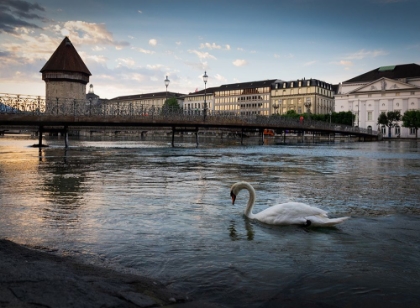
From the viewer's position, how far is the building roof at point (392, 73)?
408 ft

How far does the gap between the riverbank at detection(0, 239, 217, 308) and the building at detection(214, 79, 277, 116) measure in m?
157

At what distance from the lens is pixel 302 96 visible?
508 feet

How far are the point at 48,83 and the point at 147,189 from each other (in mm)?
91775

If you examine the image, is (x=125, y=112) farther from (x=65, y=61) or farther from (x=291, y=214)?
(x=65, y=61)

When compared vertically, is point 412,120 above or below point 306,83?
below

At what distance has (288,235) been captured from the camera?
21.1ft

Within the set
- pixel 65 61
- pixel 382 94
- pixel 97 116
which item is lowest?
pixel 97 116

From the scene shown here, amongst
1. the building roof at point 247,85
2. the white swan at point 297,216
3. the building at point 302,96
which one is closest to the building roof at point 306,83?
the building at point 302,96

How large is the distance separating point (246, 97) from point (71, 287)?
167m

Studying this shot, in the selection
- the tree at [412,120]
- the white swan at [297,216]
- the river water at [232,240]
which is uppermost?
the tree at [412,120]

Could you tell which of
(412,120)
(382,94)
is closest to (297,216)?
(412,120)

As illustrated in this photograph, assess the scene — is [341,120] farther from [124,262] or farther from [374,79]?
[124,262]

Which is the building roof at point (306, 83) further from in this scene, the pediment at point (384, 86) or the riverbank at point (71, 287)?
the riverbank at point (71, 287)

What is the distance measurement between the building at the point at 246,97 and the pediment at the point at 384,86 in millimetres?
40402
